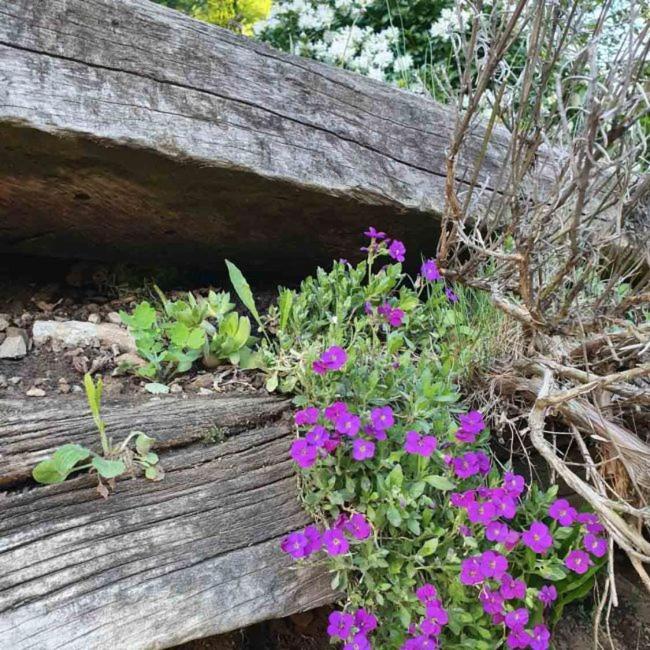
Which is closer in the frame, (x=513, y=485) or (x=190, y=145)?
(x=513, y=485)

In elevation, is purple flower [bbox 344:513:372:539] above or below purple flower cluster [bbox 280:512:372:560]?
above

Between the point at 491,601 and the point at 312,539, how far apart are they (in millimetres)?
462

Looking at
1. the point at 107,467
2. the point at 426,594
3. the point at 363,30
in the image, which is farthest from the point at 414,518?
the point at 363,30

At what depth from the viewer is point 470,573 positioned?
155cm

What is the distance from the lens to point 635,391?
5.68 ft

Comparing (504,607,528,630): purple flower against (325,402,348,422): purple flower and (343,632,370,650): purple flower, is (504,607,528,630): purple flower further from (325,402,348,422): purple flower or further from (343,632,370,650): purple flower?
(325,402,348,422): purple flower

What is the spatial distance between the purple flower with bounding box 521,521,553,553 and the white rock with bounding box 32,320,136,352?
1.29 meters

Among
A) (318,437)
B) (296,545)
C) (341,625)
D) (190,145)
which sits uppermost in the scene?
(190,145)

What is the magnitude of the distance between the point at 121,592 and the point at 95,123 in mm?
1219

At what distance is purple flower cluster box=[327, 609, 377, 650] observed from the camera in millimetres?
1556

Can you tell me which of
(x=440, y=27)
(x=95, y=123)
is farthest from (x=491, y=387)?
(x=440, y=27)

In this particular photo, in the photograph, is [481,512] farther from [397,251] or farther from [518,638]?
[397,251]

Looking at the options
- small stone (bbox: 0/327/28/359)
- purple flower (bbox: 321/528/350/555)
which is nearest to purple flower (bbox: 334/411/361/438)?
purple flower (bbox: 321/528/350/555)

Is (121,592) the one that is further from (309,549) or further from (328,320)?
(328,320)
